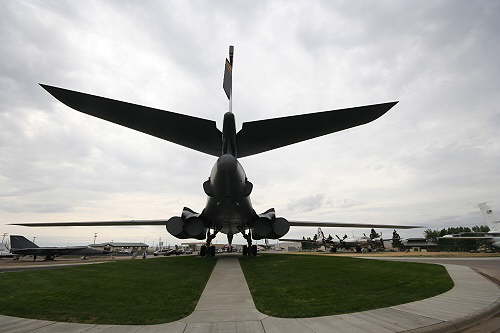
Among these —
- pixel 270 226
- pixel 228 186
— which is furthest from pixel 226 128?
pixel 270 226

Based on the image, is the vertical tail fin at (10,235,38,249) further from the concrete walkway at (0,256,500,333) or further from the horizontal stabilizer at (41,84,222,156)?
the concrete walkway at (0,256,500,333)

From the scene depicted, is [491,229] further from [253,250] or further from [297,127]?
[297,127]

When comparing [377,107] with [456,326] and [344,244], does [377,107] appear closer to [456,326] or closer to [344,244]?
[456,326]

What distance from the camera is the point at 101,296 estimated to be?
638cm

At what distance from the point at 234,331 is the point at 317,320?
1393 millimetres

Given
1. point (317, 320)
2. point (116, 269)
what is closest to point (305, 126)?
point (317, 320)

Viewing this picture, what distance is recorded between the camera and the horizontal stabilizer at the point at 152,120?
5250mm

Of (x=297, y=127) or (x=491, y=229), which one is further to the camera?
(x=491, y=229)

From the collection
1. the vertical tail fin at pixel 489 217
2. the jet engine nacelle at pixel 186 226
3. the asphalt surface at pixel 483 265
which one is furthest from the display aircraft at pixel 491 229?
the jet engine nacelle at pixel 186 226

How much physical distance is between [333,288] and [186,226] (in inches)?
298

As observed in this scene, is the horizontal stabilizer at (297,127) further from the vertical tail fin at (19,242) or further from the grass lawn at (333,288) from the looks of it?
the vertical tail fin at (19,242)

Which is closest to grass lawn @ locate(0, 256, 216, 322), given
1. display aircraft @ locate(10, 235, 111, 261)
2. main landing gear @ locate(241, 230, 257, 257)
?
main landing gear @ locate(241, 230, 257, 257)

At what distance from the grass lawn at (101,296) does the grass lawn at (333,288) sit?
1713 mm

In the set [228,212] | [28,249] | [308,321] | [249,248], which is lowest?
[308,321]
